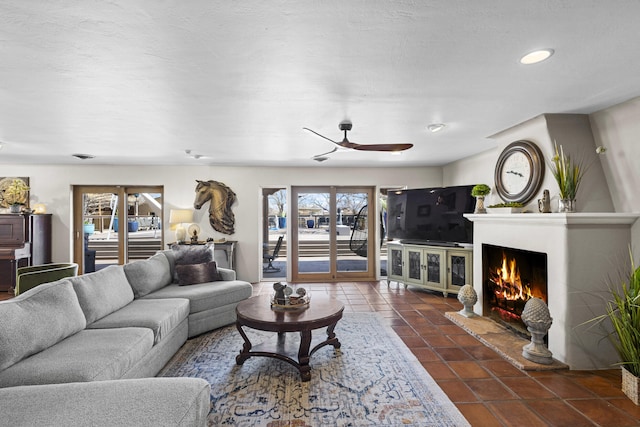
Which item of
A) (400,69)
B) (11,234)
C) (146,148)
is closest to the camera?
(400,69)

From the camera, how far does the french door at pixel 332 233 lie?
6.38m

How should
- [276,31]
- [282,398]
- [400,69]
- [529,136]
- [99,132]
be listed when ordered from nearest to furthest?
[276,31]
[400,69]
[282,398]
[529,136]
[99,132]

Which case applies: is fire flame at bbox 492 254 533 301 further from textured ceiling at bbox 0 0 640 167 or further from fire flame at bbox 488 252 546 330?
textured ceiling at bbox 0 0 640 167

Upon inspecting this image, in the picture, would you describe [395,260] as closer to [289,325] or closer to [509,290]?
[509,290]

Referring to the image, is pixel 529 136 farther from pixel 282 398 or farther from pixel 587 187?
pixel 282 398

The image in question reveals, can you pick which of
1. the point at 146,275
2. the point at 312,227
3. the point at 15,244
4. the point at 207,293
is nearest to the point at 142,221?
the point at 15,244

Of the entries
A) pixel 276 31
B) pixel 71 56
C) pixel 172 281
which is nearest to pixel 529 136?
pixel 276 31

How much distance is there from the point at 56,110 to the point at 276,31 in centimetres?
247

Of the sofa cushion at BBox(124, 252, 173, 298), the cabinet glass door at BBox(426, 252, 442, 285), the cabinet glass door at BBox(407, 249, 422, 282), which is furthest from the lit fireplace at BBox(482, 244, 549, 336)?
the sofa cushion at BBox(124, 252, 173, 298)

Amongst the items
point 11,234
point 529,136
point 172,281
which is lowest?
point 172,281

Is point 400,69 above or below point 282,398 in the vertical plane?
above

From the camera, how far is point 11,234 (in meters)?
5.24

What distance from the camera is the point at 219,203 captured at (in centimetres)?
606

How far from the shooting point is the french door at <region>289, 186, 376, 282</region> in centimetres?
638
